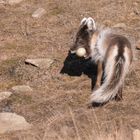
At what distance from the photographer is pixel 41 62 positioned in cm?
1370

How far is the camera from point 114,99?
1185cm

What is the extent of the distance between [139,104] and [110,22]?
4.31 metres

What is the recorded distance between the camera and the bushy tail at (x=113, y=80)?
11406mm

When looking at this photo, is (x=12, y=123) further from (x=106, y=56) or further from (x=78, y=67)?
(x=78, y=67)

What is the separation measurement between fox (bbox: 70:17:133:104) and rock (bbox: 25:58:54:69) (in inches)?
38.9

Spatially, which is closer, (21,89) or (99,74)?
(99,74)

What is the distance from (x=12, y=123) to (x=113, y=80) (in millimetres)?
2121

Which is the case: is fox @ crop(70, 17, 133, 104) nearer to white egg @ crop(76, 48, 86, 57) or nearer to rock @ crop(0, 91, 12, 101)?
white egg @ crop(76, 48, 86, 57)

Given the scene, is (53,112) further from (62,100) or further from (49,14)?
(49,14)

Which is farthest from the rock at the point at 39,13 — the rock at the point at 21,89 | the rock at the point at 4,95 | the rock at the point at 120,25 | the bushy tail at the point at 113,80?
the bushy tail at the point at 113,80

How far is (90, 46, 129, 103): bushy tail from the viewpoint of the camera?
11.4m

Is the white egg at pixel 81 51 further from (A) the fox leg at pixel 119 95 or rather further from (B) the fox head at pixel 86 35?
(A) the fox leg at pixel 119 95

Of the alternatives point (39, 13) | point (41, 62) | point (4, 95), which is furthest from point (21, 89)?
point (39, 13)

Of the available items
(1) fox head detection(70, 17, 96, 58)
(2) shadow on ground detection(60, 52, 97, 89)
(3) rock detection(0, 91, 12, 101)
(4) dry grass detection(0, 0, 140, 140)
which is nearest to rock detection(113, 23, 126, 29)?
(4) dry grass detection(0, 0, 140, 140)
